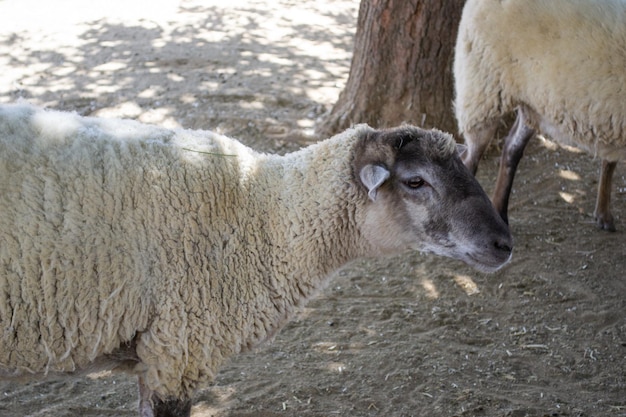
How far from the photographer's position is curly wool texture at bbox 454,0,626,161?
198 inches

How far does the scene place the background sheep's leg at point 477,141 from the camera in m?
5.68

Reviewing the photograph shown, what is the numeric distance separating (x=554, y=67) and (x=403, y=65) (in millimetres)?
1804

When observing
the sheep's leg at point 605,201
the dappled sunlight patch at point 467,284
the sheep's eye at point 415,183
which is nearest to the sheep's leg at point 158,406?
the sheep's eye at point 415,183

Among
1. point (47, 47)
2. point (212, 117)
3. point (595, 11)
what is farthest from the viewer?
point (47, 47)

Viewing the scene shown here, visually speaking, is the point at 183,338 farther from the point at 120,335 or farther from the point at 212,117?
the point at 212,117

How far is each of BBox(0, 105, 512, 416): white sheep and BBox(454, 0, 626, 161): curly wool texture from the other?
239 centimetres

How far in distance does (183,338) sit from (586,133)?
12.0ft

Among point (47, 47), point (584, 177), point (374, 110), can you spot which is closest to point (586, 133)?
point (584, 177)

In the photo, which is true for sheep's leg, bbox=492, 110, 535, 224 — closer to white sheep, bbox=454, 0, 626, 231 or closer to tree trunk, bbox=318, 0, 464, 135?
white sheep, bbox=454, 0, 626, 231

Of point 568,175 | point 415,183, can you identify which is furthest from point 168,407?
point 568,175

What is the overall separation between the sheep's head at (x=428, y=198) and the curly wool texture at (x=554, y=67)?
7.74 ft

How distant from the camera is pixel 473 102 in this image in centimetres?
559

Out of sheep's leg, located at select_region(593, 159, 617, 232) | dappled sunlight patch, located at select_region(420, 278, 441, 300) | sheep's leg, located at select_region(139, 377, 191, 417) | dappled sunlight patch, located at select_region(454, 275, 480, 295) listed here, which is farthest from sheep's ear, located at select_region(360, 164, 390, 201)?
sheep's leg, located at select_region(593, 159, 617, 232)

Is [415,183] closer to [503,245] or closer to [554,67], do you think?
[503,245]
